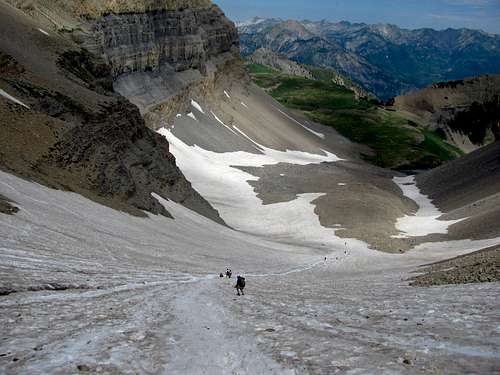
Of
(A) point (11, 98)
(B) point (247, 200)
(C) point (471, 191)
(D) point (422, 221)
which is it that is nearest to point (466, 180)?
(C) point (471, 191)

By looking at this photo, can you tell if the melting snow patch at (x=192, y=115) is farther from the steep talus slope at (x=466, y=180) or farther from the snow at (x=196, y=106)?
the steep talus slope at (x=466, y=180)

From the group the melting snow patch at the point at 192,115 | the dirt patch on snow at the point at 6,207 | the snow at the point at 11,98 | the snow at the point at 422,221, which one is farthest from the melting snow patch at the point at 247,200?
the dirt patch on snow at the point at 6,207

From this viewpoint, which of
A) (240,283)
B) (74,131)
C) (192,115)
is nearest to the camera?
(240,283)

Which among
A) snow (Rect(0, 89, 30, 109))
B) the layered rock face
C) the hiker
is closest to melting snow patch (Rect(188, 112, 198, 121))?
the layered rock face

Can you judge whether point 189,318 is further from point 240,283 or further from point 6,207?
point 6,207

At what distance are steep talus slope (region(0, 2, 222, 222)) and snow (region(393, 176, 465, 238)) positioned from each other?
1094 inches

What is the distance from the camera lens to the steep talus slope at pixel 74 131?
43.2m

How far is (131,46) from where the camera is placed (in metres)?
114

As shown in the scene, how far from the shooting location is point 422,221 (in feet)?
267

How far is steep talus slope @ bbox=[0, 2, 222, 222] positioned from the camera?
43.2 m

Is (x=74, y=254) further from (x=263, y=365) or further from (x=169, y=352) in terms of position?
(x=263, y=365)

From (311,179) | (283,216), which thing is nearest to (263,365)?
(283,216)

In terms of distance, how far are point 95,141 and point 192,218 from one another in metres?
15.3

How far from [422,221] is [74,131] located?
54.7m
